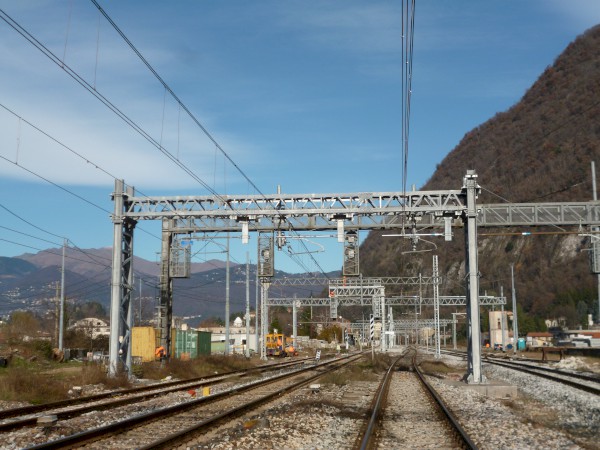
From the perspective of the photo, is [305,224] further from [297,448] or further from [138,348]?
[138,348]

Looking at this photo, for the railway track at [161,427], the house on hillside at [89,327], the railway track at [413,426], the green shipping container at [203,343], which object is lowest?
the railway track at [413,426]

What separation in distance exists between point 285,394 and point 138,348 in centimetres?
3159

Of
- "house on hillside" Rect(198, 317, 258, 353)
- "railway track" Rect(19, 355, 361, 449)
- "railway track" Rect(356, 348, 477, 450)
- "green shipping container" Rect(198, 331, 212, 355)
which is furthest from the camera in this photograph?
"house on hillside" Rect(198, 317, 258, 353)

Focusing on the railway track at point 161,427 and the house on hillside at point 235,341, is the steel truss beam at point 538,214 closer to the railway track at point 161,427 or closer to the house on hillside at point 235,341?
the railway track at point 161,427

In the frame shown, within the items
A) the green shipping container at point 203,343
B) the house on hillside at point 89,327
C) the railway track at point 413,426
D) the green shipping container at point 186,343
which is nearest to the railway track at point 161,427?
the railway track at point 413,426

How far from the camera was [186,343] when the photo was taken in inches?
2243

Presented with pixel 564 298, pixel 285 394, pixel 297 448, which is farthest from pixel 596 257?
pixel 564 298

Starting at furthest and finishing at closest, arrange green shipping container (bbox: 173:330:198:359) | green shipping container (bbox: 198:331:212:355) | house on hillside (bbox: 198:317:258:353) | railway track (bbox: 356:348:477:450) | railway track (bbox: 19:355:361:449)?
house on hillside (bbox: 198:317:258:353) < green shipping container (bbox: 198:331:212:355) < green shipping container (bbox: 173:330:198:359) < railway track (bbox: 356:348:477:450) < railway track (bbox: 19:355:361:449)

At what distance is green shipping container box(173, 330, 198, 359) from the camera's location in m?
55.7

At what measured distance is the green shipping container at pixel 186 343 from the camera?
55.7 metres

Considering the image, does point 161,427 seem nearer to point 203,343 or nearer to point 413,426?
point 413,426

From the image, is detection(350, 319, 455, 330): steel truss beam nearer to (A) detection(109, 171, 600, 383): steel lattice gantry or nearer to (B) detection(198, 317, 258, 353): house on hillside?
(B) detection(198, 317, 258, 353): house on hillside

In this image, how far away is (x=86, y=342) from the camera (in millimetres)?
78250

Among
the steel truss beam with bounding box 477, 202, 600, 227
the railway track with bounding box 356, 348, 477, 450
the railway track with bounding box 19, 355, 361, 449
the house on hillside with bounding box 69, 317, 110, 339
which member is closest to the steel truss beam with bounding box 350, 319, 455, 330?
the house on hillside with bounding box 69, 317, 110, 339
